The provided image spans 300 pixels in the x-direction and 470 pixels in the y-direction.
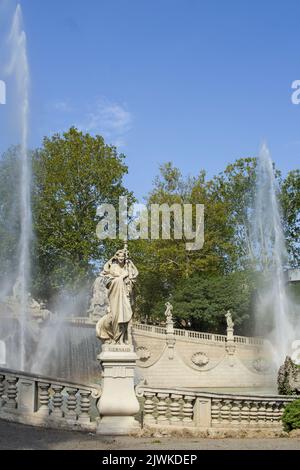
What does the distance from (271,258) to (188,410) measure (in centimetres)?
2933

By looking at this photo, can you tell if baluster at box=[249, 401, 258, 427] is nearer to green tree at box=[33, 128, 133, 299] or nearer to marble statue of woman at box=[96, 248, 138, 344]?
marble statue of woman at box=[96, 248, 138, 344]

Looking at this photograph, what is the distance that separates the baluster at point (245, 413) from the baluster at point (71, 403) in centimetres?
300

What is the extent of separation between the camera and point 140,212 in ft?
127

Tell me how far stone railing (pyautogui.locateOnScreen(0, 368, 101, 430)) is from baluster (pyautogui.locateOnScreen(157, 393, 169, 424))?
1.06 m

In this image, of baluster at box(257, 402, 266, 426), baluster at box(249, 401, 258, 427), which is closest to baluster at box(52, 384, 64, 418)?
baluster at box(249, 401, 258, 427)

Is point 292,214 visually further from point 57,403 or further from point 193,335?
point 57,403

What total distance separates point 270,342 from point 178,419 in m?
24.4

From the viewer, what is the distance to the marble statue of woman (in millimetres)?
9516

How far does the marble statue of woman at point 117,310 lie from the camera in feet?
31.2

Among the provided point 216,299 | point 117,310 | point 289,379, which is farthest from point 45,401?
point 216,299

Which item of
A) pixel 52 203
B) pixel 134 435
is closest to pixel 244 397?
pixel 134 435

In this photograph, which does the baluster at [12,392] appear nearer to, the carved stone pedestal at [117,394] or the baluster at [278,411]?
the carved stone pedestal at [117,394]

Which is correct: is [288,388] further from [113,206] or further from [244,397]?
[113,206]
